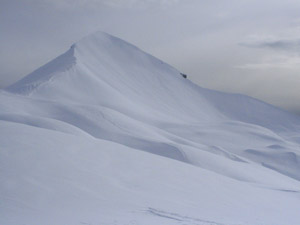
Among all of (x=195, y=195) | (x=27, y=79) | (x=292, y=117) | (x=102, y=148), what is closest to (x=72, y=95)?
(x=27, y=79)

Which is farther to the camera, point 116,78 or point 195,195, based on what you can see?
point 116,78

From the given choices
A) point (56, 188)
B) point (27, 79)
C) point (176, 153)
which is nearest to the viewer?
point (56, 188)

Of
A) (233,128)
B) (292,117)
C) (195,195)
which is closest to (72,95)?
(233,128)

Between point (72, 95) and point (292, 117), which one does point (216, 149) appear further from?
point (292, 117)

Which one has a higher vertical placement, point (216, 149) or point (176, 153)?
point (216, 149)

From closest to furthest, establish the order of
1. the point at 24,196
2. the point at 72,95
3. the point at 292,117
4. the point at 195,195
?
1. the point at 24,196
2. the point at 195,195
3. the point at 72,95
4. the point at 292,117

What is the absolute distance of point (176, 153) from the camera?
76.3ft

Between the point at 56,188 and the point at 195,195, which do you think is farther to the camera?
the point at 195,195

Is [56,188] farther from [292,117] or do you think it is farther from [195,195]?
[292,117]

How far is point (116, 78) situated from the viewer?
54.4 metres

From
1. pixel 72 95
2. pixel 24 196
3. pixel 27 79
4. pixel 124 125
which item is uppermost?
pixel 27 79

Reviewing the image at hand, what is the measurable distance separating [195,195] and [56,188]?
4019mm

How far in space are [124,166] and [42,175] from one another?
341cm

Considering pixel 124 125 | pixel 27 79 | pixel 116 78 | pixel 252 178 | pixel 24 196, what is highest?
pixel 116 78
